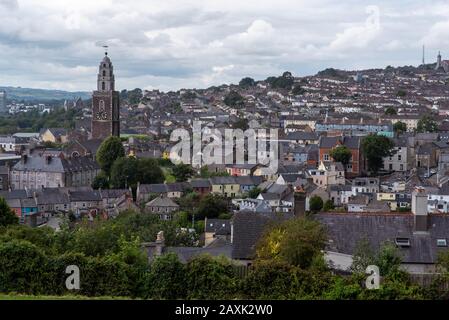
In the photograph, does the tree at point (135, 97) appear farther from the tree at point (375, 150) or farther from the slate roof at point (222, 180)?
the slate roof at point (222, 180)

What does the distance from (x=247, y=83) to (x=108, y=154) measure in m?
124

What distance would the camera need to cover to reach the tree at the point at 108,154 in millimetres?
61875

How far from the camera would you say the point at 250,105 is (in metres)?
137

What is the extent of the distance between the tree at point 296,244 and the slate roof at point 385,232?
121cm

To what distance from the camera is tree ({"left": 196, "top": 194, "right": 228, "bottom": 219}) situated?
1735 inches

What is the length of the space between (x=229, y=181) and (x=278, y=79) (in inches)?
4481

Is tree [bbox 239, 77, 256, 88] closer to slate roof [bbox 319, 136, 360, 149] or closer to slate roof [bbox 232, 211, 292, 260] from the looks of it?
slate roof [bbox 319, 136, 360, 149]

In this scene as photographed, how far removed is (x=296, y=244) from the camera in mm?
18234

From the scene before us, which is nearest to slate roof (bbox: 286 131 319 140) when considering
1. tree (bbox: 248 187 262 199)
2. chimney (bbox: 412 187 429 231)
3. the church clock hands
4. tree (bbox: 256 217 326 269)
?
the church clock hands

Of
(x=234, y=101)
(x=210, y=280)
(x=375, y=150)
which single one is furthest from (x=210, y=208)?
(x=234, y=101)

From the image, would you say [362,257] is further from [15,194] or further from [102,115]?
[102,115]

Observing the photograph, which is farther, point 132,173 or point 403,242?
point 132,173

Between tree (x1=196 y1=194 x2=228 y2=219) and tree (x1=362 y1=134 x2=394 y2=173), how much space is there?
2143 cm

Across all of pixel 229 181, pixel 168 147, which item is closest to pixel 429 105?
pixel 168 147
